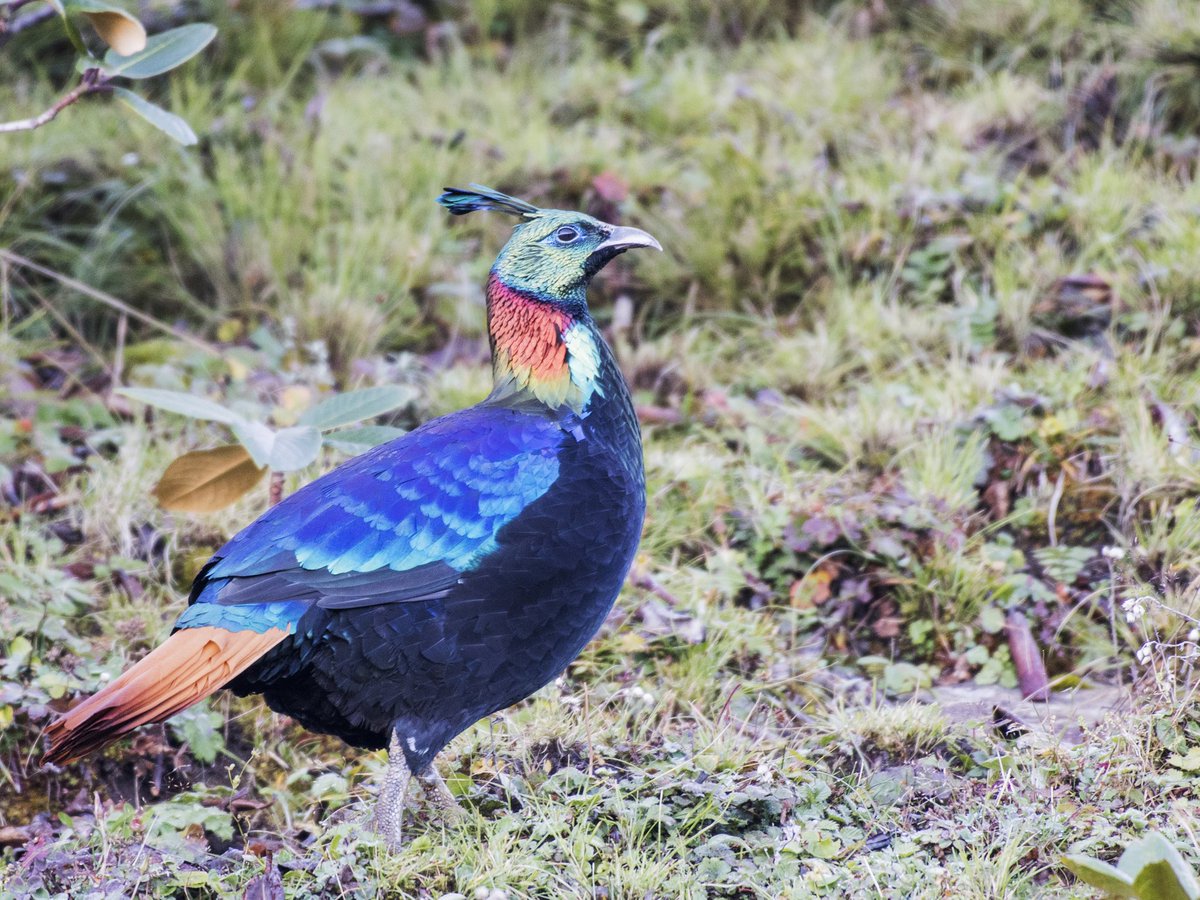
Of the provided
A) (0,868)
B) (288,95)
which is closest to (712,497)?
(0,868)

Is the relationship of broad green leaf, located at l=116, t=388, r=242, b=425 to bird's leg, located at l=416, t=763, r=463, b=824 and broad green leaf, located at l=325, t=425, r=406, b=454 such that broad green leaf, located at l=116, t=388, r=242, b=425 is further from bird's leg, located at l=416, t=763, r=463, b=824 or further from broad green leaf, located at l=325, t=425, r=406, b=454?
bird's leg, located at l=416, t=763, r=463, b=824

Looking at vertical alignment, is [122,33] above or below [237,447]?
above

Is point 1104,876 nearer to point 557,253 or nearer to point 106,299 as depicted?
point 557,253

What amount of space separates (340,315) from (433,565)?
228 cm

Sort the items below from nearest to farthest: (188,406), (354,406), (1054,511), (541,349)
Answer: (541,349) < (188,406) < (354,406) < (1054,511)

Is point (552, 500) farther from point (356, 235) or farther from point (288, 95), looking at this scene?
point (288, 95)

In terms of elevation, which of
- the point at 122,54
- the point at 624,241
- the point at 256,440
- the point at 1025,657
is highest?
the point at 122,54

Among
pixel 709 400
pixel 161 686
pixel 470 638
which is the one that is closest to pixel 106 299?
pixel 709 400

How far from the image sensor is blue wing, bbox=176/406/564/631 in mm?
2955

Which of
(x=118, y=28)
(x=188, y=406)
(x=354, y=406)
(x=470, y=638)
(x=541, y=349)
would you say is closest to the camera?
(x=470, y=638)

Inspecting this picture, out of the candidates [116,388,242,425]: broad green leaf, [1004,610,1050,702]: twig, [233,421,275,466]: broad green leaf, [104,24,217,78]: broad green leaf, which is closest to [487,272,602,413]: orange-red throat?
[233,421,275,466]: broad green leaf

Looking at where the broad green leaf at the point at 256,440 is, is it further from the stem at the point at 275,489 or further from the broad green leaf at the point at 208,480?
the stem at the point at 275,489

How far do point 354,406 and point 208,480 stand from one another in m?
0.44

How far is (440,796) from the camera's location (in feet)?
10.3
